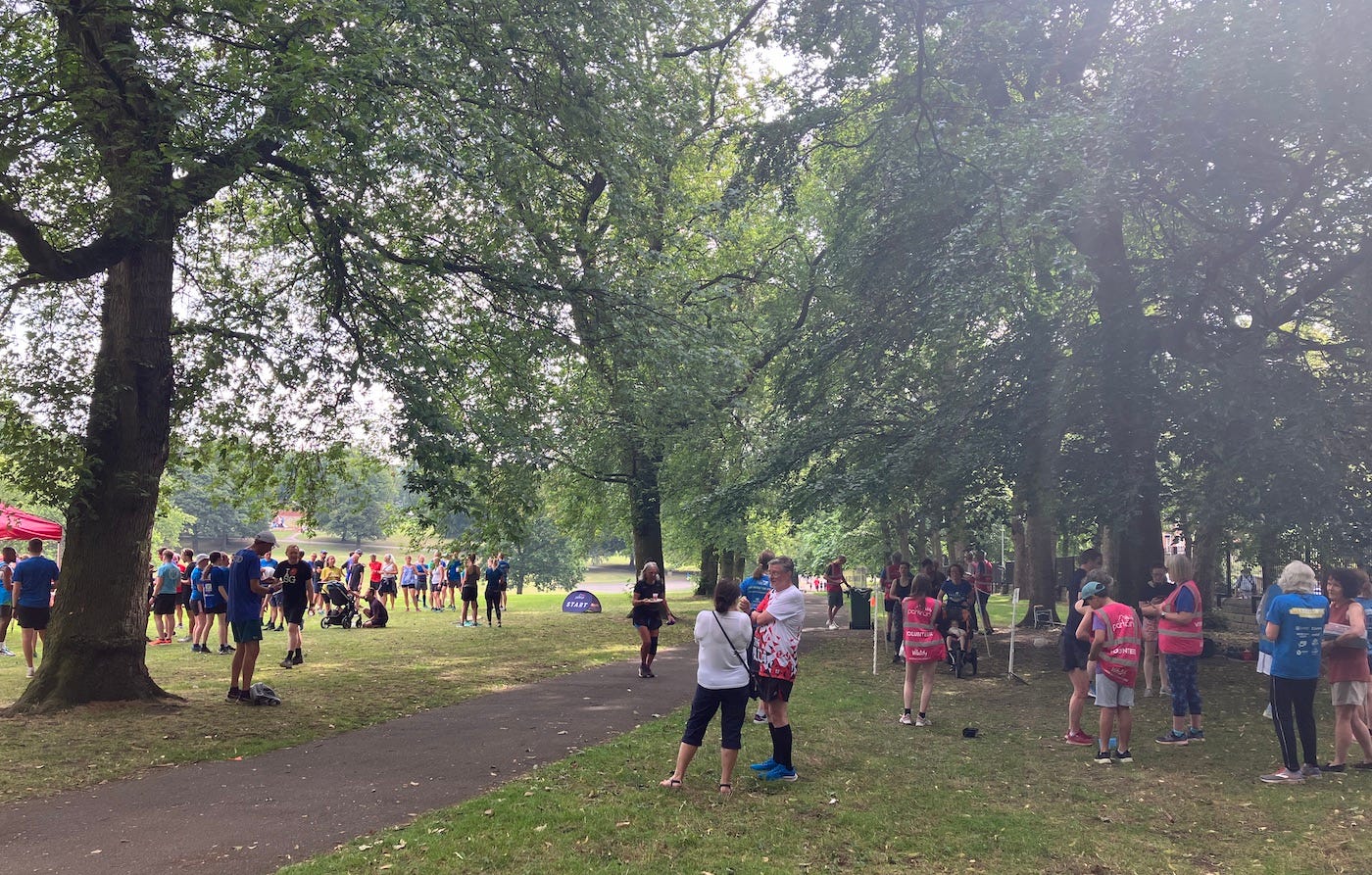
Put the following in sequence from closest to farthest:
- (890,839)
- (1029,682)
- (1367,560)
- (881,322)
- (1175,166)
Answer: (890,839) → (1367,560) → (1175,166) → (1029,682) → (881,322)

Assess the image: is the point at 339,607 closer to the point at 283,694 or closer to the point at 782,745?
the point at 283,694

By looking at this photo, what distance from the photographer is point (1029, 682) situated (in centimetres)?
1388

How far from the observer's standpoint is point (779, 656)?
25.7 feet

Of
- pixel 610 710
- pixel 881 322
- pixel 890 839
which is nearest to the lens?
pixel 890 839

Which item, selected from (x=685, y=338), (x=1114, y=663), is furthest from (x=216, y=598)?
(x=1114, y=663)

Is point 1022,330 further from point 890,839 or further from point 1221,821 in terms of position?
point 890,839

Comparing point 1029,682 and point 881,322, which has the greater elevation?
point 881,322

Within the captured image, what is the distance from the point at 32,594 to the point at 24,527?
8.47m

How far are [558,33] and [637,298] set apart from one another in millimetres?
3601

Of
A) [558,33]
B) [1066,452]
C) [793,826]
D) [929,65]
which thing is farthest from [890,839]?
[929,65]

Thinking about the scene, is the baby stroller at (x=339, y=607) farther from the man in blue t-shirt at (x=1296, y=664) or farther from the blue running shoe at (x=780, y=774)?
the man in blue t-shirt at (x=1296, y=664)

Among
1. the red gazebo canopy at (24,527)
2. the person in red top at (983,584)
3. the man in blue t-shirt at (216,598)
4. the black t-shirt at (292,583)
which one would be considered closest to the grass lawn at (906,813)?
the black t-shirt at (292,583)

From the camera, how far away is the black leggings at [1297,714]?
7996 millimetres

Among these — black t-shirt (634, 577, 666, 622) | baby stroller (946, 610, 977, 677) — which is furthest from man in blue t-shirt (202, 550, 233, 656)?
baby stroller (946, 610, 977, 677)
